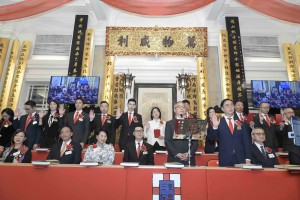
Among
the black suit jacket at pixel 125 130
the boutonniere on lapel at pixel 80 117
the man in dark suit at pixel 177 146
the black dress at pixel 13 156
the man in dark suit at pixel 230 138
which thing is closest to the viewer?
the man in dark suit at pixel 230 138

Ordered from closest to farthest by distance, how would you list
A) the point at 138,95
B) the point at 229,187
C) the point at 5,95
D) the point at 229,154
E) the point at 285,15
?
the point at 229,187 → the point at 229,154 → the point at 285,15 → the point at 5,95 → the point at 138,95

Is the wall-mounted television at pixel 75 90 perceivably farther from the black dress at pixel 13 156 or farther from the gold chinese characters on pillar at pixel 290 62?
the gold chinese characters on pillar at pixel 290 62

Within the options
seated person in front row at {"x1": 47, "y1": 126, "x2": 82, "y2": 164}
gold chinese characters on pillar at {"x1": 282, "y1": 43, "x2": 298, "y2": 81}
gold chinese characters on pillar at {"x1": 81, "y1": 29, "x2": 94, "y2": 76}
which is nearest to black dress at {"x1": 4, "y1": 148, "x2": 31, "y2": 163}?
seated person in front row at {"x1": 47, "y1": 126, "x2": 82, "y2": 164}

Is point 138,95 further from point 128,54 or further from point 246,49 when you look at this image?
point 246,49

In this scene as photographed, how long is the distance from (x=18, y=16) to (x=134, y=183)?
3.56 m

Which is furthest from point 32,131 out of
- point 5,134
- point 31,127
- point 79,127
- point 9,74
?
point 9,74

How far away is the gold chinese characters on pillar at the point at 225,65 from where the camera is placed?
596 cm

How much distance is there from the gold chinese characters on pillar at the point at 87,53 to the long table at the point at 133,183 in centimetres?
402

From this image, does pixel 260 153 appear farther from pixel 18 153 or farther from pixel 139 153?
pixel 18 153

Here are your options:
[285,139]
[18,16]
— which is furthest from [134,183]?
[18,16]

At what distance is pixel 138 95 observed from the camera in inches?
261

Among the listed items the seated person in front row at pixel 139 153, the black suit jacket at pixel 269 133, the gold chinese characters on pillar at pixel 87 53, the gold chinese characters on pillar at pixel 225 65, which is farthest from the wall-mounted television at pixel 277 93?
the gold chinese characters on pillar at pixel 87 53

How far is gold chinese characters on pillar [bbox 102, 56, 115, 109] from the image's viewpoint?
6.02m

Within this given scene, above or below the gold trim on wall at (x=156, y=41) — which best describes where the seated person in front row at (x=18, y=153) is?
below
